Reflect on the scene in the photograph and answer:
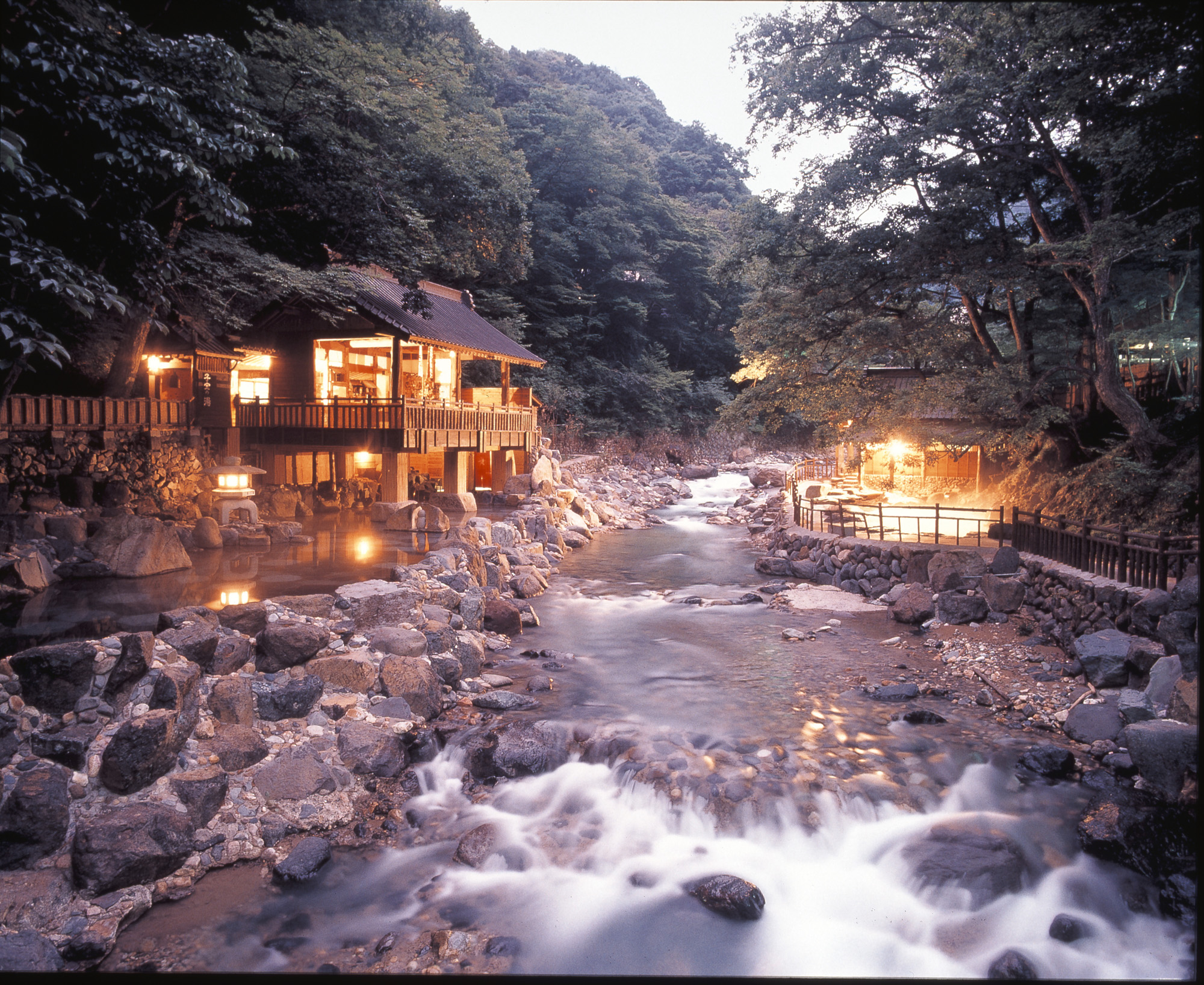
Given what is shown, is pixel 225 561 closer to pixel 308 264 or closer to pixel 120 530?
pixel 120 530

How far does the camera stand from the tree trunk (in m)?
13.1

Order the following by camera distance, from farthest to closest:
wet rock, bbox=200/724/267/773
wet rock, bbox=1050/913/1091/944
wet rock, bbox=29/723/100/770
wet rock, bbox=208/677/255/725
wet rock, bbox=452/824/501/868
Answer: wet rock, bbox=208/677/255/725 < wet rock, bbox=200/724/267/773 < wet rock, bbox=452/824/501/868 < wet rock, bbox=29/723/100/770 < wet rock, bbox=1050/913/1091/944

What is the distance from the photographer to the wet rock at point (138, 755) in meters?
5.66

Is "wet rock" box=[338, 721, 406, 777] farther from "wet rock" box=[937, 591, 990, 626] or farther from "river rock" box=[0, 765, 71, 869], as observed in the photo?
"wet rock" box=[937, 591, 990, 626]

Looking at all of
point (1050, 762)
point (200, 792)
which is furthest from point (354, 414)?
point (1050, 762)

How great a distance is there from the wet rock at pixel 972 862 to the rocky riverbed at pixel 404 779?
0.03 m

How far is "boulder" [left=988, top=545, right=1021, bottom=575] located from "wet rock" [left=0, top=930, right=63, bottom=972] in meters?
13.9

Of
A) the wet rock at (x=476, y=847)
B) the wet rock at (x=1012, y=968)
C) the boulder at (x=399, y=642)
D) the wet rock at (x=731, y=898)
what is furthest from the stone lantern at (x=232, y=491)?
the wet rock at (x=1012, y=968)

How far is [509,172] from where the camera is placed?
22.3m

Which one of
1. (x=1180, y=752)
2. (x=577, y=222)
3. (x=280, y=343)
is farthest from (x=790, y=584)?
(x=577, y=222)

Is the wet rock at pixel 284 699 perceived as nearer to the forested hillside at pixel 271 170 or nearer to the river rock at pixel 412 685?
the river rock at pixel 412 685

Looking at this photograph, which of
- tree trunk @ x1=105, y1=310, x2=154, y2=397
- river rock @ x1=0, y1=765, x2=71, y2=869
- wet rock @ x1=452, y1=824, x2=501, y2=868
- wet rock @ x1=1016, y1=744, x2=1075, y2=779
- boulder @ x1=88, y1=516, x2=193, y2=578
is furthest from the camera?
tree trunk @ x1=105, y1=310, x2=154, y2=397

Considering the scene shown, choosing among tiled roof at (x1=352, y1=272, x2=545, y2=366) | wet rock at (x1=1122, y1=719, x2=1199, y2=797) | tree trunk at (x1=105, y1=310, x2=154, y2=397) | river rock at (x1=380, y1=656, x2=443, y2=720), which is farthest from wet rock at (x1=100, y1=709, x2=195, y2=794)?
tiled roof at (x1=352, y1=272, x2=545, y2=366)

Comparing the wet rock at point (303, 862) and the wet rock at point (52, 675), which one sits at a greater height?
the wet rock at point (52, 675)
